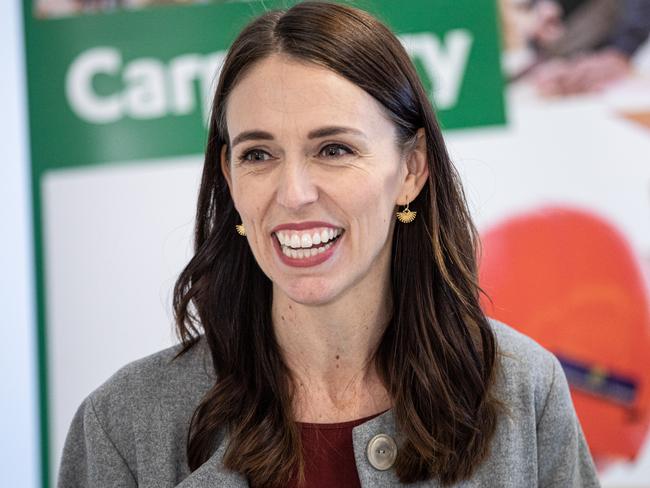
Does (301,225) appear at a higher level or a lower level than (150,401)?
higher

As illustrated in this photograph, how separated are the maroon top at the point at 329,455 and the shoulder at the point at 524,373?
306mm

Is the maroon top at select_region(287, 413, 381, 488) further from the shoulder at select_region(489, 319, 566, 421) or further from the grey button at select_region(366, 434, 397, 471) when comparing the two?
the shoulder at select_region(489, 319, 566, 421)

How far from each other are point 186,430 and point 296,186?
55 centimetres

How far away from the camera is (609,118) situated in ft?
10.8

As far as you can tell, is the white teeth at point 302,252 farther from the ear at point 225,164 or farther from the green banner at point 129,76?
the green banner at point 129,76

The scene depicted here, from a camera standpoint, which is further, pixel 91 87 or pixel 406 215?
pixel 91 87

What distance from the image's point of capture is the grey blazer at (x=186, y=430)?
1.76 m

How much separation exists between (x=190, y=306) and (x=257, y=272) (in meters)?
0.20

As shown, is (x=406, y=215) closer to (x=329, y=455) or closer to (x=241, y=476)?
(x=329, y=455)

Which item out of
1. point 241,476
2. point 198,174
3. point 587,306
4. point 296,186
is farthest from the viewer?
point 198,174

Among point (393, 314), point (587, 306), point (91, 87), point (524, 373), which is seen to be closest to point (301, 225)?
point (393, 314)

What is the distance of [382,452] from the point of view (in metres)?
1.74

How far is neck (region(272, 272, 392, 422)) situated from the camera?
71.7 inches

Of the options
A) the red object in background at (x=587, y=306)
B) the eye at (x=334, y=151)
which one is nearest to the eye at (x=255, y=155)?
the eye at (x=334, y=151)
